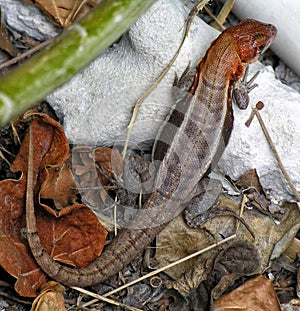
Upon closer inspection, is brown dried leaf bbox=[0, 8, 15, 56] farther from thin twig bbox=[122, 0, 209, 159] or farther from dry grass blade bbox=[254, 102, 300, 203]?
dry grass blade bbox=[254, 102, 300, 203]

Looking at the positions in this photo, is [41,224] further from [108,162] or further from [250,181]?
[250,181]

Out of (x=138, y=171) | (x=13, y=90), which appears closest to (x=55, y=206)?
(x=138, y=171)

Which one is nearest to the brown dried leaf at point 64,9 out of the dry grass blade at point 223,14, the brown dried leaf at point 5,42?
the brown dried leaf at point 5,42

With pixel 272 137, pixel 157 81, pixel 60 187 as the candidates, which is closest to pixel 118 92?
pixel 157 81

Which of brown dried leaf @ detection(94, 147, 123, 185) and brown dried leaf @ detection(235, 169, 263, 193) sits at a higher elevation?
brown dried leaf @ detection(235, 169, 263, 193)

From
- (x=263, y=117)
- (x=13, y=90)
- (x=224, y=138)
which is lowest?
(x=224, y=138)

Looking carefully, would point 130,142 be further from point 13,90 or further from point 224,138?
point 13,90

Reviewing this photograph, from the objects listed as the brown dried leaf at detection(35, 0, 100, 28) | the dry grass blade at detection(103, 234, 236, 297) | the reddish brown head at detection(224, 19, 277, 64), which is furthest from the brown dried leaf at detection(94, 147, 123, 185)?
the reddish brown head at detection(224, 19, 277, 64)
